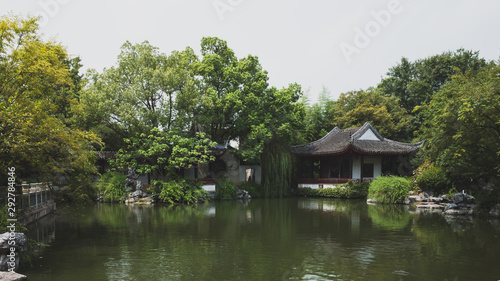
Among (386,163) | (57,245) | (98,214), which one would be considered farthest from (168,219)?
(386,163)

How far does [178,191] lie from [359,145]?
36.2ft

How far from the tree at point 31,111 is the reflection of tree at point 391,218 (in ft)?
27.7

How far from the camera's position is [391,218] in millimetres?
13508

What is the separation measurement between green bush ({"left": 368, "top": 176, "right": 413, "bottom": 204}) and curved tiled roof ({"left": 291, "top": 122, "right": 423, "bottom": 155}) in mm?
3662

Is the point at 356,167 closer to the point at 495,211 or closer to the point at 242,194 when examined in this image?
the point at 242,194

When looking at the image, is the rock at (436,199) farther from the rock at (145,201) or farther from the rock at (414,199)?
the rock at (145,201)

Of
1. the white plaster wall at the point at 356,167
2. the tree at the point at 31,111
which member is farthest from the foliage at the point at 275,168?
the tree at the point at 31,111

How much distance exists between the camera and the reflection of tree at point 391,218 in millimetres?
11570

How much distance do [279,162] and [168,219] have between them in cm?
1095

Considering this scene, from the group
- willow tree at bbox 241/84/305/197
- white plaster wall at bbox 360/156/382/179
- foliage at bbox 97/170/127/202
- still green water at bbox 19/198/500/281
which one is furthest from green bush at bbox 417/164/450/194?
foliage at bbox 97/170/127/202

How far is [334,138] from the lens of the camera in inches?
998

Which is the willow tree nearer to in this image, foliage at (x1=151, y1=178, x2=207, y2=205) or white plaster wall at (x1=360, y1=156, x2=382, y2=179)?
foliage at (x1=151, y1=178, x2=207, y2=205)

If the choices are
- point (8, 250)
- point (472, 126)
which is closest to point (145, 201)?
point (8, 250)

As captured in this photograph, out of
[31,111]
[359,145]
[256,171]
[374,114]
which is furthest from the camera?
[374,114]
